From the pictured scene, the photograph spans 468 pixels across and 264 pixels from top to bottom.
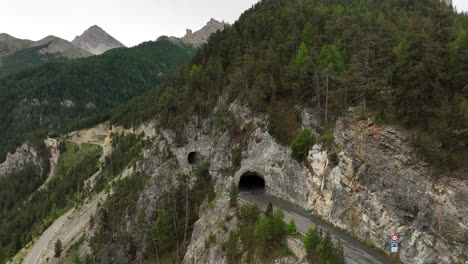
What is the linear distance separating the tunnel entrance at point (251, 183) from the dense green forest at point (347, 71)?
863 cm

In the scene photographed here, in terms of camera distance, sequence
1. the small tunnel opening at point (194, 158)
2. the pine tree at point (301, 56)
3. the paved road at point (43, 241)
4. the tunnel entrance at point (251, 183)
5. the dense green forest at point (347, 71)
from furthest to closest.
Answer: the paved road at point (43, 241) → the small tunnel opening at point (194, 158) → the pine tree at point (301, 56) → the tunnel entrance at point (251, 183) → the dense green forest at point (347, 71)

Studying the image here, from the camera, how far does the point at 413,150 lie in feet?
78.4

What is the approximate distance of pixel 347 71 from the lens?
36969 mm

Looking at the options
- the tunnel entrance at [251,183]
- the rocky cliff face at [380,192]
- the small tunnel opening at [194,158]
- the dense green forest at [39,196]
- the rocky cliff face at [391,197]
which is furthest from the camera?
the dense green forest at [39,196]

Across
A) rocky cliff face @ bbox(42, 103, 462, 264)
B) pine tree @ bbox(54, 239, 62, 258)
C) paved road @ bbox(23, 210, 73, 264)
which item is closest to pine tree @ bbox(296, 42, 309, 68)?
rocky cliff face @ bbox(42, 103, 462, 264)

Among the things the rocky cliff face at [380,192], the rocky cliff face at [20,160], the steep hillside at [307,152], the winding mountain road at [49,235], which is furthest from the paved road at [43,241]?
the rocky cliff face at [20,160]

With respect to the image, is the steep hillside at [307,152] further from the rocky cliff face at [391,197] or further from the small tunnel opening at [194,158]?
the small tunnel opening at [194,158]

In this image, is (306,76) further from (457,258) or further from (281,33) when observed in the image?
(457,258)

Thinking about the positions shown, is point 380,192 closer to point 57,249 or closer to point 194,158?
point 194,158

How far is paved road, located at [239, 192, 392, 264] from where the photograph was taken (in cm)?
2391

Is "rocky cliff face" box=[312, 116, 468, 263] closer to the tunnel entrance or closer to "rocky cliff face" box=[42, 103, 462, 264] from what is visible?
"rocky cliff face" box=[42, 103, 462, 264]

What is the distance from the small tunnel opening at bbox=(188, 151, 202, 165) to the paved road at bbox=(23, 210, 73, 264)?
40.8 meters

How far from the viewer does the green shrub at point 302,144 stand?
37.2 metres

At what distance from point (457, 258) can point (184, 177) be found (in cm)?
3993
